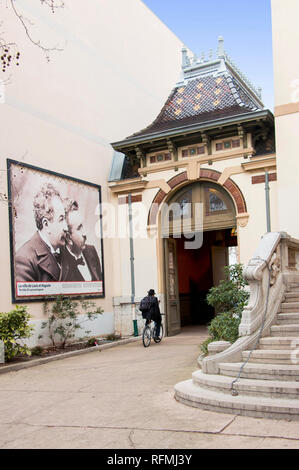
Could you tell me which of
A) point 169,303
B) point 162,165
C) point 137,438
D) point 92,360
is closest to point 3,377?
point 92,360

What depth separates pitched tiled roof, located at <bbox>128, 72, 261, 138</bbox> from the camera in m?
15.9

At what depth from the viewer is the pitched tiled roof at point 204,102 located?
15875 millimetres

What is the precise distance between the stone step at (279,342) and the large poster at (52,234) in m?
7.10

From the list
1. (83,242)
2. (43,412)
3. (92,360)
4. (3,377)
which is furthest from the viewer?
(83,242)

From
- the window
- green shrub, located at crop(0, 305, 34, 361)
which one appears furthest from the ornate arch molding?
green shrub, located at crop(0, 305, 34, 361)

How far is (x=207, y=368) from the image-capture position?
7016 mm

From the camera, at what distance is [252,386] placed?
6.10 metres

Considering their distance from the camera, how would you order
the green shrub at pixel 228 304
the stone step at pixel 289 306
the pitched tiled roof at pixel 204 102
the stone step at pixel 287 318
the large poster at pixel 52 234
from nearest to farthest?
the stone step at pixel 287 318 < the stone step at pixel 289 306 < the green shrub at pixel 228 304 < the large poster at pixel 52 234 < the pitched tiled roof at pixel 204 102

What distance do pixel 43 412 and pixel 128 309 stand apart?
952cm

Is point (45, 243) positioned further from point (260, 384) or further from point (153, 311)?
point (260, 384)

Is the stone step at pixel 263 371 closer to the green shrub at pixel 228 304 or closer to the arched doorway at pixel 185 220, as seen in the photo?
the green shrub at pixel 228 304

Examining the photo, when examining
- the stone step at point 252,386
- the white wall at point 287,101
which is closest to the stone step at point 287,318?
the stone step at point 252,386

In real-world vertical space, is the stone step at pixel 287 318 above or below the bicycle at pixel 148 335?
above
